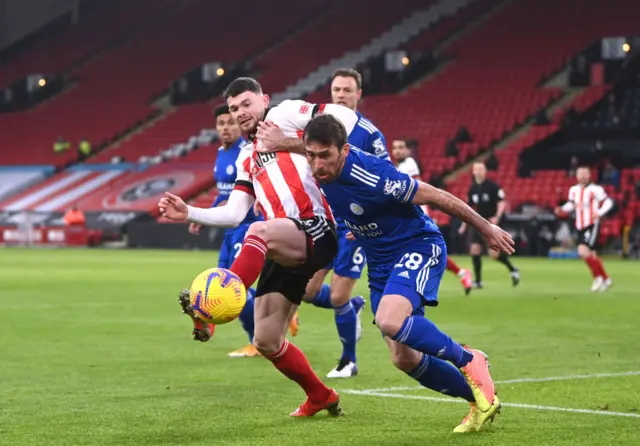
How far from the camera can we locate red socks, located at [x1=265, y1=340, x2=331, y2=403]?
7.04 metres

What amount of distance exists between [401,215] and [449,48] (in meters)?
38.0

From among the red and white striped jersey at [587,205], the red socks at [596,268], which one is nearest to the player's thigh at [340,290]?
the red socks at [596,268]

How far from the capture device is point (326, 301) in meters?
9.52

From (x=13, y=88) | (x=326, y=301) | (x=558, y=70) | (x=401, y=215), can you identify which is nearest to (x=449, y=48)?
(x=558, y=70)

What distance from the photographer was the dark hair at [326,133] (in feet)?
20.6

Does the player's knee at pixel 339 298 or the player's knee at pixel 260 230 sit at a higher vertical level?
the player's knee at pixel 260 230

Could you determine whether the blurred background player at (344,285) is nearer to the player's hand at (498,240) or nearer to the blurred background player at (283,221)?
the blurred background player at (283,221)

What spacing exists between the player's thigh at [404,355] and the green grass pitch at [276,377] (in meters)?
0.37

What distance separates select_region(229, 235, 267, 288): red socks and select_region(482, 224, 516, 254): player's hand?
1.21 meters

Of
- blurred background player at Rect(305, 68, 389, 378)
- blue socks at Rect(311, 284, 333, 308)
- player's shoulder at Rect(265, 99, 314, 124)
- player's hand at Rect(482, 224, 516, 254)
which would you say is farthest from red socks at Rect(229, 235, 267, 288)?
blue socks at Rect(311, 284, 333, 308)

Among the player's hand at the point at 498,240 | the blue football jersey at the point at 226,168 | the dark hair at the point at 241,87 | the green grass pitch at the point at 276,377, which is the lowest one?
the green grass pitch at the point at 276,377

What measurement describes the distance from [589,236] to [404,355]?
1384cm

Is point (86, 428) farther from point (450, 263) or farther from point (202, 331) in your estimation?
point (450, 263)

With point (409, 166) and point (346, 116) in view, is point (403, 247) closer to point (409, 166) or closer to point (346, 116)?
point (346, 116)
